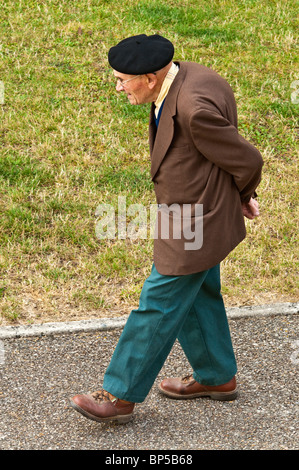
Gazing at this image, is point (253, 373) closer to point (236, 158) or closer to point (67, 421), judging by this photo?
point (67, 421)

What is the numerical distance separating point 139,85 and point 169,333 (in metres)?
1.20

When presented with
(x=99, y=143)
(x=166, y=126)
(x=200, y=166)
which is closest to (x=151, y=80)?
(x=166, y=126)

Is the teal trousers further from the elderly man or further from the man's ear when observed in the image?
the man's ear

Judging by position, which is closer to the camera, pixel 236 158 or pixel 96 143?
pixel 236 158

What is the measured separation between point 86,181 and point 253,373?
106 inches

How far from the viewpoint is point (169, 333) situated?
389 cm

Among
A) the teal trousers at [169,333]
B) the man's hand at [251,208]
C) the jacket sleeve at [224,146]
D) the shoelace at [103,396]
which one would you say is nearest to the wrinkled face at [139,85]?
the jacket sleeve at [224,146]

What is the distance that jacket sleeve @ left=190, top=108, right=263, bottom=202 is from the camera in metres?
3.53

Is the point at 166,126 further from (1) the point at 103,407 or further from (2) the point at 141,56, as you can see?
(1) the point at 103,407

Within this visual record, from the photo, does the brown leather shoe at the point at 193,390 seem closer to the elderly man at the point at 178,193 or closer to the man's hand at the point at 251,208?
the elderly man at the point at 178,193

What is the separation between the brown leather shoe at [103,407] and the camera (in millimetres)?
3979
